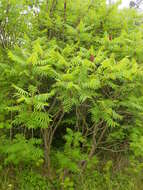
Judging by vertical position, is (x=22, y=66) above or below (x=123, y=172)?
above

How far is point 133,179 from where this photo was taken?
189 inches

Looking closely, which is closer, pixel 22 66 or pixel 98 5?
pixel 22 66

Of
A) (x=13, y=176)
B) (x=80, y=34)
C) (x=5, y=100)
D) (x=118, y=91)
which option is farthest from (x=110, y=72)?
(x=13, y=176)

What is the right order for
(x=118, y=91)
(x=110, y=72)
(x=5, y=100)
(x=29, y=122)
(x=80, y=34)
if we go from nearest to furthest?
(x=29, y=122), (x=110, y=72), (x=118, y=91), (x=5, y=100), (x=80, y=34)

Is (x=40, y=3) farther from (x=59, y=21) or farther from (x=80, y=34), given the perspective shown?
(x=80, y=34)

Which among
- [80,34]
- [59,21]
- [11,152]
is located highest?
[59,21]

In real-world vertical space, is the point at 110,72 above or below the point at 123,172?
above

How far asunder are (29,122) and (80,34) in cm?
255

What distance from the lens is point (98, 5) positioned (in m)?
5.07

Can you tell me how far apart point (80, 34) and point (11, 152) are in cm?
290

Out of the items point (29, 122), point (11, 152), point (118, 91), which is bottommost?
point (11, 152)

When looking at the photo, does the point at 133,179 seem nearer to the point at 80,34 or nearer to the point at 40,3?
the point at 80,34

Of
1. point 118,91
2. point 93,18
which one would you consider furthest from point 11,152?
point 93,18

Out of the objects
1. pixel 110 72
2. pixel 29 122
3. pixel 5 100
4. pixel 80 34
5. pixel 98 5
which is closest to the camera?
pixel 29 122
